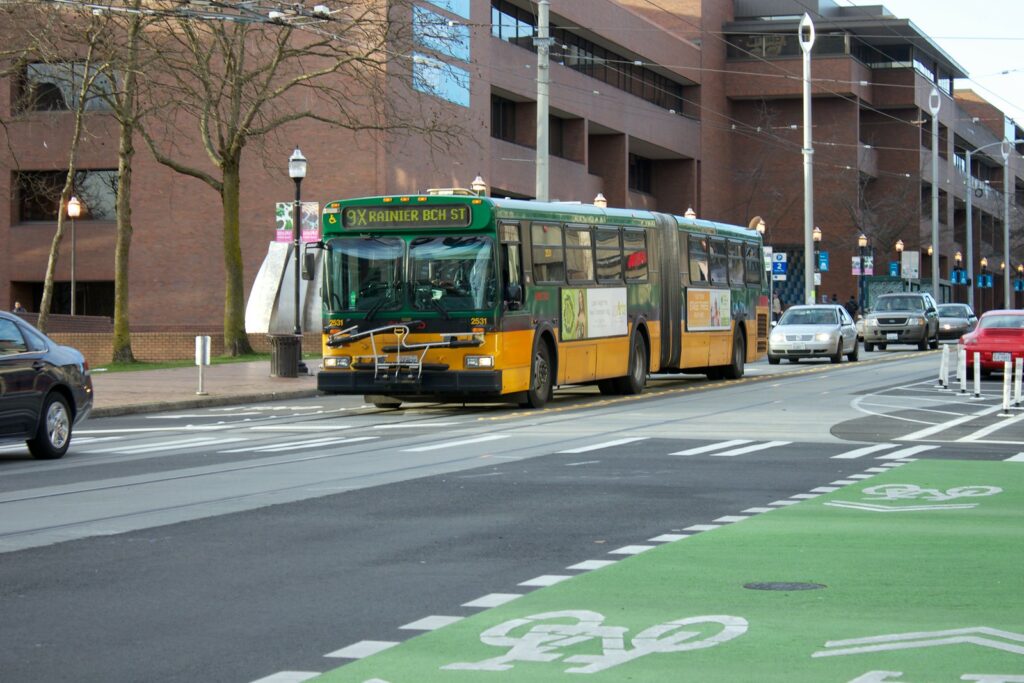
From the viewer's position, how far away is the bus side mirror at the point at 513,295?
25.2 meters

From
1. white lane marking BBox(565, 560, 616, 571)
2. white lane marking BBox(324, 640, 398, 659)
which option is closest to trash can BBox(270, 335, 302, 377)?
white lane marking BBox(565, 560, 616, 571)

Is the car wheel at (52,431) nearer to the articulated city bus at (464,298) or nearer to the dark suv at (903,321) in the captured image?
the articulated city bus at (464,298)

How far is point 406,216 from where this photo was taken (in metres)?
25.5

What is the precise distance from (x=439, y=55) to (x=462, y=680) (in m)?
37.8

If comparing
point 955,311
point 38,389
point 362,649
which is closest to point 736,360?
point 38,389

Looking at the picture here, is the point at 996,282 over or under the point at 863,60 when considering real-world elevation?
under

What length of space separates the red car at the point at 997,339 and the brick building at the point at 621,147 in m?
14.5

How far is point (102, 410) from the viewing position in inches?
1052

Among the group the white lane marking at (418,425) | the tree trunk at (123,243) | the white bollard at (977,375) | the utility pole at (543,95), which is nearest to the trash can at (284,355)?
the utility pole at (543,95)

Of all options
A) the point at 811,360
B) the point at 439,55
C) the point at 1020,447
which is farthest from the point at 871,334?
the point at 1020,447

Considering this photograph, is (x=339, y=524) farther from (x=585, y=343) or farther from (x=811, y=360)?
(x=811, y=360)

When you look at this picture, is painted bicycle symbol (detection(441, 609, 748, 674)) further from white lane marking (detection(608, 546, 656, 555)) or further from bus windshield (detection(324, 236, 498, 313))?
bus windshield (detection(324, 236, 498, 313))

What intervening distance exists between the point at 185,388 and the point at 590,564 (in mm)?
22438

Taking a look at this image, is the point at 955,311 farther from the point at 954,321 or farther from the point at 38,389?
the point at 38,389
